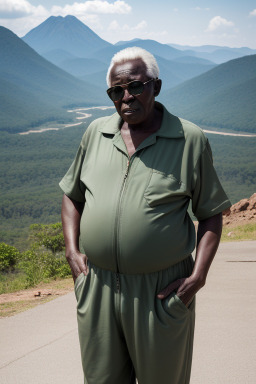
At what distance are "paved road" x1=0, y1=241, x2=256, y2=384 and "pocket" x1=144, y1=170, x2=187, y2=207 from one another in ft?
5.07

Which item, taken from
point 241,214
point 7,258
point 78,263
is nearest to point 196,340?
point 78,263

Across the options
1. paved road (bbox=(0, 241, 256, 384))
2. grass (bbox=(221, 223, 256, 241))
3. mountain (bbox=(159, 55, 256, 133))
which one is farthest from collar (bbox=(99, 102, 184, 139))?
mountain (bbox=(159, 55, 256, 133))

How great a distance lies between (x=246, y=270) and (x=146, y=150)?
4.06m

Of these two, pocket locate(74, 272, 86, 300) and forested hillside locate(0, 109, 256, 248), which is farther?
forested hillside locate(0, 109, 256, 248)

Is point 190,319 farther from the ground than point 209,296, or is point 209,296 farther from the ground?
point 190,319

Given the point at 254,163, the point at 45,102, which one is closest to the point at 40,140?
the point at 254,163

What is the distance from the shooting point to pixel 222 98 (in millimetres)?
152125

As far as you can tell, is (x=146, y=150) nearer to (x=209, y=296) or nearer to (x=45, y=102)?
(x=209, y=296)

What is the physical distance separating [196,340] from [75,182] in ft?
6.21

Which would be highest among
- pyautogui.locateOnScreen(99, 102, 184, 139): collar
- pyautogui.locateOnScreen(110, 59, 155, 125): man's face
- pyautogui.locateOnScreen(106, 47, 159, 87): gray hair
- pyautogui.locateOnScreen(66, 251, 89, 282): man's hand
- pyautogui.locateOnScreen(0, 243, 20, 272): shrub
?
pyautogui.locateOnScreen(106, 47, 159, 87): gray hair

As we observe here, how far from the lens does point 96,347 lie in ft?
5.34

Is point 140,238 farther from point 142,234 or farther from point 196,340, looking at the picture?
point 196,340

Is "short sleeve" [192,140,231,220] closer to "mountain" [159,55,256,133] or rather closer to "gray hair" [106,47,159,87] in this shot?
"gray hair" [106,47,159,87]

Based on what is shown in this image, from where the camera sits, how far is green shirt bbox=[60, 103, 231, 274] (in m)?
1.55
